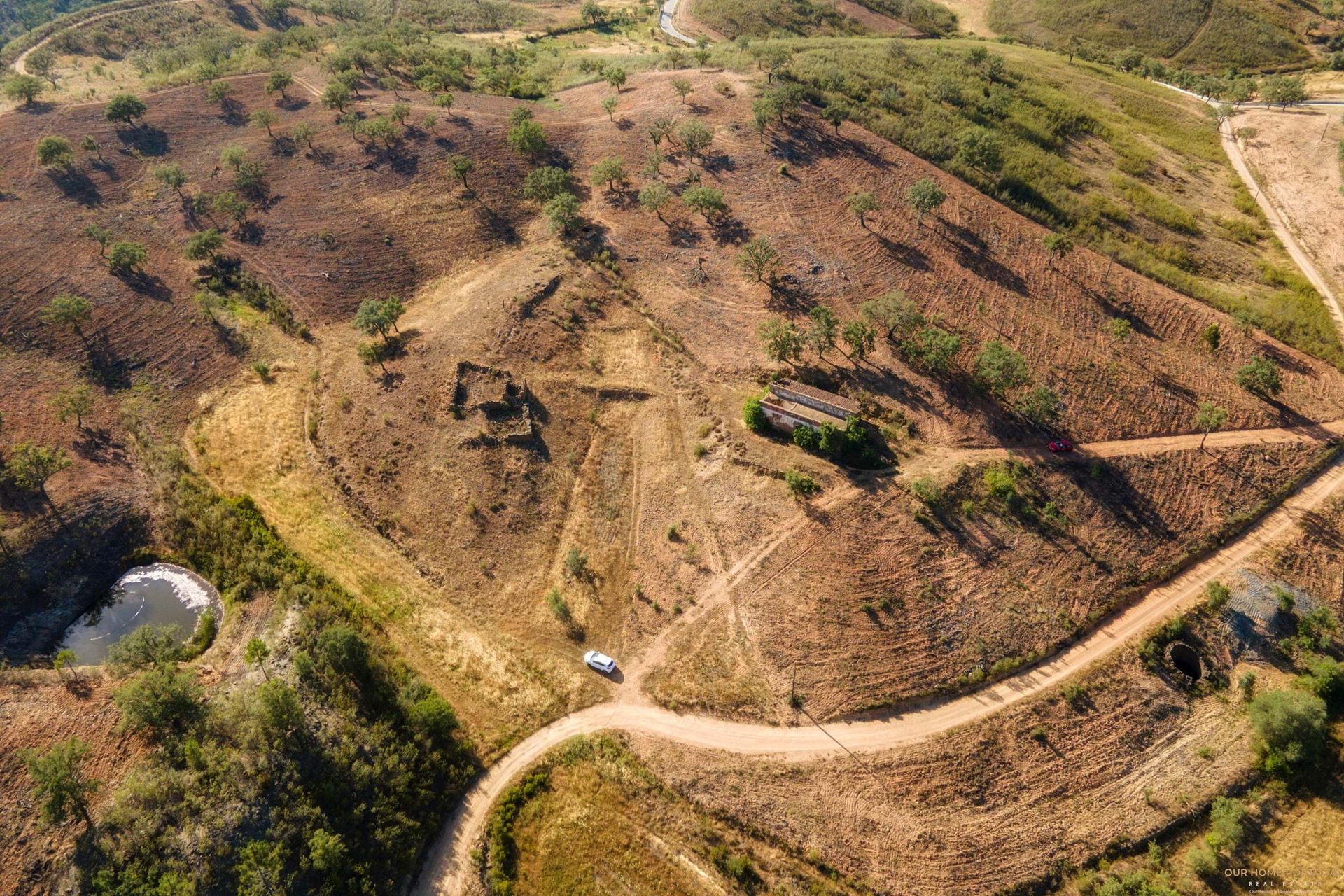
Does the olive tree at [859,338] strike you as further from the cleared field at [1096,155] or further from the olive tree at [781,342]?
the cleared field at [1096,155]

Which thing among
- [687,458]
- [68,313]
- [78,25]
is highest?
[78,25]

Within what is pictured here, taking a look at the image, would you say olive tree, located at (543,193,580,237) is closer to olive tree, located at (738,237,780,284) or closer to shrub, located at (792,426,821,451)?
olive tree, located at (738,237,780,284)

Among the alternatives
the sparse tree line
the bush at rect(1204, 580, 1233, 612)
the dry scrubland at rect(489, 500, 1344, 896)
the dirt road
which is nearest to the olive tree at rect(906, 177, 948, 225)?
the bush at rect(1204, 580, 1233, 612)

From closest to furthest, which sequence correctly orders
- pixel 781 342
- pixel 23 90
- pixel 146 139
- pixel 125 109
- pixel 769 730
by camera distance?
1. pixel 769 730
2. pixel 781 342
3. pixel 125 109
4. pixel 146 139
5. pixel 23 90

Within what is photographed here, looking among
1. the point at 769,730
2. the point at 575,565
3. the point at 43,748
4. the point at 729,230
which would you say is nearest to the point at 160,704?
the point at 43,748

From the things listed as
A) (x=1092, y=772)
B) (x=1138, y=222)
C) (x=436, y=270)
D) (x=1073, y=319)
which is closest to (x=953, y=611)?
(x=1092, y=772)

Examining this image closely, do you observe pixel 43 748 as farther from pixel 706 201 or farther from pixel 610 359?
pixel 706 201
